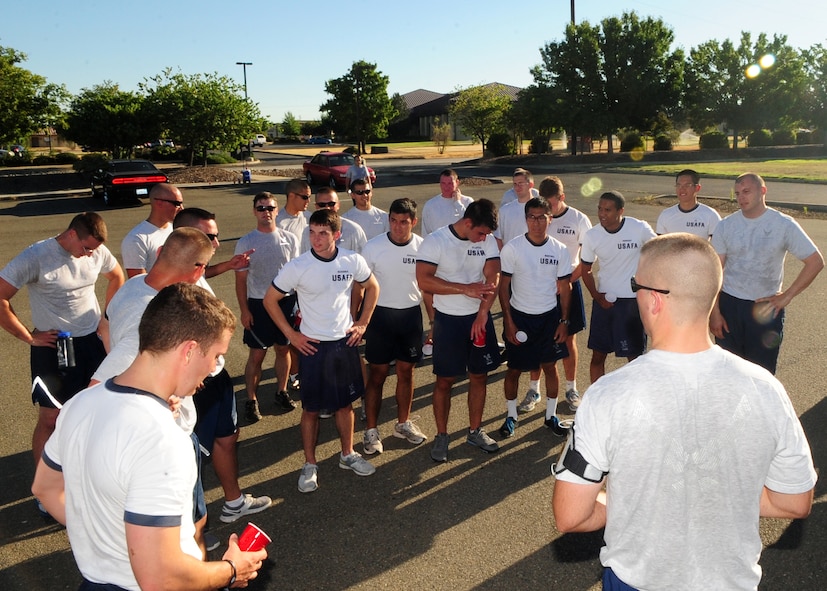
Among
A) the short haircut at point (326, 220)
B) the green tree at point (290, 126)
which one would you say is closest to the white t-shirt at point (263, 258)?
the short haircut at point (326, 220)

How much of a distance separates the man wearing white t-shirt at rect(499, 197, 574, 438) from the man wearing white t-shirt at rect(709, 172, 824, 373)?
141 cm

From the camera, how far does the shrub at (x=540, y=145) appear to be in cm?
4725

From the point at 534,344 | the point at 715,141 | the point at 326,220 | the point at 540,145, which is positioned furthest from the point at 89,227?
the point at 715,141

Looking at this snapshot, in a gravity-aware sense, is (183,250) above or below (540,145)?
below

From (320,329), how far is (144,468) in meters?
3.11

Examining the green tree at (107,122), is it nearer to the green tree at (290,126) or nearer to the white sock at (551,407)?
the white sock at (551,407)

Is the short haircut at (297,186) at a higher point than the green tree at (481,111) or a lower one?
lower

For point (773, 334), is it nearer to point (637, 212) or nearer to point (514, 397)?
point (514, 397)

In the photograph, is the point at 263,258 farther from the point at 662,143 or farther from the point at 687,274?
the point at 662,143

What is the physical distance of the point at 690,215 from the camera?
6.95 metres

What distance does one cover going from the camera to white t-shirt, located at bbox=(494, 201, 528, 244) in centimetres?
827

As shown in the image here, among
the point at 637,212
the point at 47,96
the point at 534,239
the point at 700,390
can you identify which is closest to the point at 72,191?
the point at 47,96

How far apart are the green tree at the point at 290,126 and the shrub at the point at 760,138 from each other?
64.4 metres

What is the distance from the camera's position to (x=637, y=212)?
2019 cm
